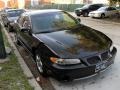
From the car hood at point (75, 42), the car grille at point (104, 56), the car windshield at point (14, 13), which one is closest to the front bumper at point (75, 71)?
the car grille at point (104, 56)

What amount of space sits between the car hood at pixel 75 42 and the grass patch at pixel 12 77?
3.37ft

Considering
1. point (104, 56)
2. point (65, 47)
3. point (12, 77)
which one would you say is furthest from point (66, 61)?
point (12, 77)

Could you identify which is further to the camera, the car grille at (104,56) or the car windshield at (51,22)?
the car windshield at (51,22)

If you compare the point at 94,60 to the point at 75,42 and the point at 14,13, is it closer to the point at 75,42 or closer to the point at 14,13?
the point at 75,42

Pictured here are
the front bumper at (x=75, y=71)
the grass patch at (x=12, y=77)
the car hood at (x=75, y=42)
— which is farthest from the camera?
the grass patch at (x=12, y=77)

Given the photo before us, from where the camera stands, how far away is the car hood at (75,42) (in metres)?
5.22

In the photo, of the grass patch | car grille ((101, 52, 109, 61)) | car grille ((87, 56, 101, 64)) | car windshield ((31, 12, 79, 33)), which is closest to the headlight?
car grille ((87, 56, 101, 64))

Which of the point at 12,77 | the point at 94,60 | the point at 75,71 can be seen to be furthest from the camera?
the point at 12,77

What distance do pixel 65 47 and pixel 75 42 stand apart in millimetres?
367

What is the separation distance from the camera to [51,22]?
6910 mm

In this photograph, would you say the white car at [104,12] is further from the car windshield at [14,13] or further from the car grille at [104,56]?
the car grille at [104,56]

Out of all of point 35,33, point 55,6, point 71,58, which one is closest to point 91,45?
point 71,58

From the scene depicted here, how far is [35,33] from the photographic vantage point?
657 centimetres

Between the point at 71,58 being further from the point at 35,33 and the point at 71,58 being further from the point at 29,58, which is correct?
the point at 29,58
